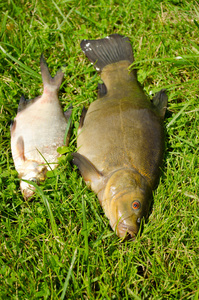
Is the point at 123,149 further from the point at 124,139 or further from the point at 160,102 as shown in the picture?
the point at 160,102

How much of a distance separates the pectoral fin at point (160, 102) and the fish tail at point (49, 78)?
117cm

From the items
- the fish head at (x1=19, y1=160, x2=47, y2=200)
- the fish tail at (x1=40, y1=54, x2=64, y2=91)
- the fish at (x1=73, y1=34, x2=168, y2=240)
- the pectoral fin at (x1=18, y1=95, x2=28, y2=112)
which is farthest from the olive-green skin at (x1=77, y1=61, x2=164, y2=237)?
the pectoral fin at (x1=18, y1=95, x2=28, y2=112)

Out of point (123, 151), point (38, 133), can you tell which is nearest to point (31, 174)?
point (38, 133)

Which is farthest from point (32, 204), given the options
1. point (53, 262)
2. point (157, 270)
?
point (157, 270)

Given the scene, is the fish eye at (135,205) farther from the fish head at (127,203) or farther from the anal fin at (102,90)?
the anal fin at (102,90)

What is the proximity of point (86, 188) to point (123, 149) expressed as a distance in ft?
1.84

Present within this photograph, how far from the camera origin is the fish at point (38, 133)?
10.3ft

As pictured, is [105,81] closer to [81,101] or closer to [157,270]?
[81,101]

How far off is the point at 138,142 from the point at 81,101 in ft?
3.66

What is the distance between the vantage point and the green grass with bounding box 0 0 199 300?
8.14 feet

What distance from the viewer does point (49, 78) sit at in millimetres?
3568

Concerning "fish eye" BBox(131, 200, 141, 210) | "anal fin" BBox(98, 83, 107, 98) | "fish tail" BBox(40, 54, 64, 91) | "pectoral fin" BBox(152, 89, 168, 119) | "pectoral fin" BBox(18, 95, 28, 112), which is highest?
"fish tail" BBox(40, 54, 64, 91)

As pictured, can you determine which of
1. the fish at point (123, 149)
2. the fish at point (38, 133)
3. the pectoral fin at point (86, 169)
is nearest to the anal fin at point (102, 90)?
the fish at point (123, 149)

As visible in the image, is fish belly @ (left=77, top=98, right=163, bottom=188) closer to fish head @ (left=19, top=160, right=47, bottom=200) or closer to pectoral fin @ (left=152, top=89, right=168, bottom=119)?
pectoral fin @ (left=152, top=89, right=168, bottom=119)
